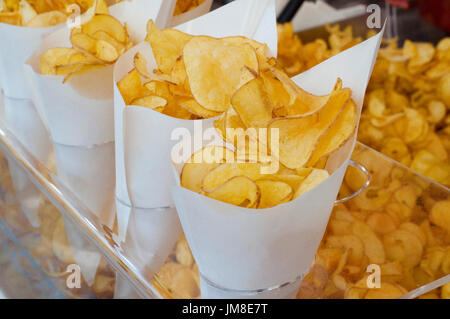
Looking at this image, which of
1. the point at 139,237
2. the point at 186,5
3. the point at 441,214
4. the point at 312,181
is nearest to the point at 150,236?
the point at 139,237

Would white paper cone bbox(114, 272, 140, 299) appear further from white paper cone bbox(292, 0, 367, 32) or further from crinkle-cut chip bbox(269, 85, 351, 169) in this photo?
white paper cone bbox(292, 0, 367, 32)

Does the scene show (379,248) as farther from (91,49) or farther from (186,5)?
(186,5)

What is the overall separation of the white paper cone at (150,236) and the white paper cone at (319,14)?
0.99m

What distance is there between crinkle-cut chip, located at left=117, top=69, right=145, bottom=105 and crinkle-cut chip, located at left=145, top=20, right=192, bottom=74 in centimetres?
4

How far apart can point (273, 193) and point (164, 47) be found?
30 centimetres

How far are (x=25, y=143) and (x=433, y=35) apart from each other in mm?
1212

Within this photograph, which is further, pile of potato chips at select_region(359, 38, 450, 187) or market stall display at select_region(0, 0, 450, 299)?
pile of potato chips at select_region(359, 38, 450, 187)

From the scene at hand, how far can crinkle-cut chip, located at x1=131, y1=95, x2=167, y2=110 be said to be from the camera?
0.62 m

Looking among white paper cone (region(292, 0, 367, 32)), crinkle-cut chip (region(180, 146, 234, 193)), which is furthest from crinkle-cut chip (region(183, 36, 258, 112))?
white paper cone (region(292, 0, 367, 32))

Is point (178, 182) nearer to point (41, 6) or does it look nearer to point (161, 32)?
point (161, 32)

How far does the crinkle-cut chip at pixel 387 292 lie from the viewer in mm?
534

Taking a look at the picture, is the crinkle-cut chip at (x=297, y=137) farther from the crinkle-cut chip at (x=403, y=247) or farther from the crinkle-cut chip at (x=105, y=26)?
the crinkle-cut chip at (x=105, y=26)

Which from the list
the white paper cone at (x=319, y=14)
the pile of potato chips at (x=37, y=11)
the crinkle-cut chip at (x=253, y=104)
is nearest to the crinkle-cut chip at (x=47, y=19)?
the pile of potato chips at (x=37, y=11)

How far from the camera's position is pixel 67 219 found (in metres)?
0.70
